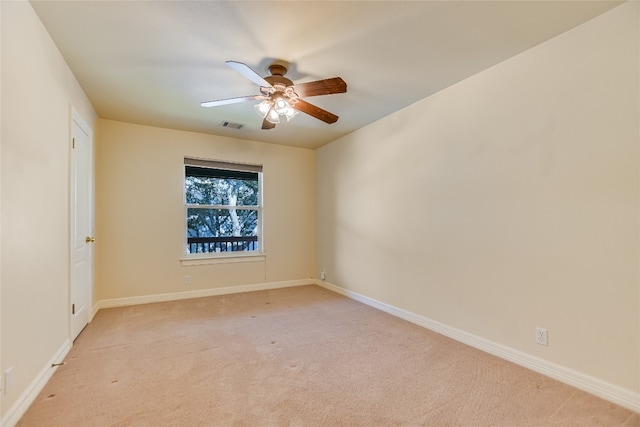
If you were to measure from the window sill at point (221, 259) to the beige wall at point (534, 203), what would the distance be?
222cm

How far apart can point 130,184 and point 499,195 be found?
4.34 m

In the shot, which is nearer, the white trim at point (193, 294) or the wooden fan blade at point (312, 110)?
the wooden fan blade at point (312, 110)

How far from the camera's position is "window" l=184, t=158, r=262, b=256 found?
4.66m

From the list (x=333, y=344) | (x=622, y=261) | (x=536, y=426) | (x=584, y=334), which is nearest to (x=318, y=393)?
(x=333, y=344)

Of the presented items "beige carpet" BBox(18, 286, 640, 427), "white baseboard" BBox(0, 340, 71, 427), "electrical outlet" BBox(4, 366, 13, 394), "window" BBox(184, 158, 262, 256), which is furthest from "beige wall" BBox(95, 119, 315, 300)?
"electrical outlet" BBox(4, 366, 13, 394)

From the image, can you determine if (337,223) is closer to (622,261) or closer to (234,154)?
(234,154)

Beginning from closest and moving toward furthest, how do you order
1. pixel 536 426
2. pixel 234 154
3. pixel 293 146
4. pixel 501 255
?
pixel 536 426 → pixel 501 255 → pixel 234 154 → pixel 293 146

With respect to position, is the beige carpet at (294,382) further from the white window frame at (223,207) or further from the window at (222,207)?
the window at (222,207)

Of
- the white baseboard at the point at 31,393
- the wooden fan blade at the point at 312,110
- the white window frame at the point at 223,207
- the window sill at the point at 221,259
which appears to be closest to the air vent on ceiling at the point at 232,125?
the white window frame at the point at 223,207

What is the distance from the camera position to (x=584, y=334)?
2061mm

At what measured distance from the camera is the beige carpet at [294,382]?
1.76m

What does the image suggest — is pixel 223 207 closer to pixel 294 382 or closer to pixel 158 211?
pixel 158 211

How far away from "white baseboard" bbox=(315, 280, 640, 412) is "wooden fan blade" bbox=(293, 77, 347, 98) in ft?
7.91

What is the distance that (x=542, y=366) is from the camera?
2.26 m
